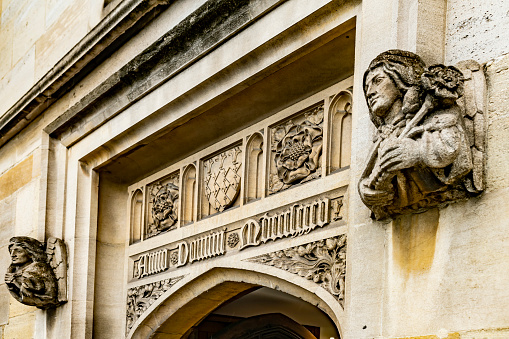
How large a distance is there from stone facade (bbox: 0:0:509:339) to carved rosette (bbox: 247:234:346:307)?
0.01 meters

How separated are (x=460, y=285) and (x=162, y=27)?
2767mm

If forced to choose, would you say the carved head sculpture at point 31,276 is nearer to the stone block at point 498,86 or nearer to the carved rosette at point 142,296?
the carved rosette at point 142,296

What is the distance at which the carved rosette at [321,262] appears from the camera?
3.59 m

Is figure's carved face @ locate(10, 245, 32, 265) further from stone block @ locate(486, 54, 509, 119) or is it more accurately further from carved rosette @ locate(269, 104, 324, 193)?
stone block @ locate(486, 54, 509, 119)

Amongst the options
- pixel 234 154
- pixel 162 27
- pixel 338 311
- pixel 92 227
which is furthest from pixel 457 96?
pixel 92 227

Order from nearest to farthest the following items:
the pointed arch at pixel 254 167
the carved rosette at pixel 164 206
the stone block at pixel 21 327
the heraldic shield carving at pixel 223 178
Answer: the pointed arch at pixel 254 167, the heraldic shield carving at pixel 223 178, the carved rosette at pixel 164 206, the stone block at pixel 21 327

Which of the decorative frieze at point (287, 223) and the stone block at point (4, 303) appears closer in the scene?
the decorative frieze at point (287, 223)

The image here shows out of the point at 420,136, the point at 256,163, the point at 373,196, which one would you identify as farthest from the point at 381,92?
the point at 256,163

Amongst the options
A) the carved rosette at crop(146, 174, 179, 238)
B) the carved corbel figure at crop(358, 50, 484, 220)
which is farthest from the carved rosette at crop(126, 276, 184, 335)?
the carved corbel figure at crop(358, 50, 484, 220)

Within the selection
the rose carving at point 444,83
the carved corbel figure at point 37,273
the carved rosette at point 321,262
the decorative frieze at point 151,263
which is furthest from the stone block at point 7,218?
the rose carving at point 444,83

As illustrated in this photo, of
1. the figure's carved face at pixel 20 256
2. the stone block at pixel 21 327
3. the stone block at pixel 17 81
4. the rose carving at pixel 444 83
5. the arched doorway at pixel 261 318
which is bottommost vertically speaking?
the stone block at pixel 21 327

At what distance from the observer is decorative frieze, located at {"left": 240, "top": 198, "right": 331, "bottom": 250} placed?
383 centimetres

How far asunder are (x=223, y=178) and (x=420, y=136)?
2.17m

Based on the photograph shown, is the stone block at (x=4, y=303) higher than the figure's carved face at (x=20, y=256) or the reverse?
the reverse
